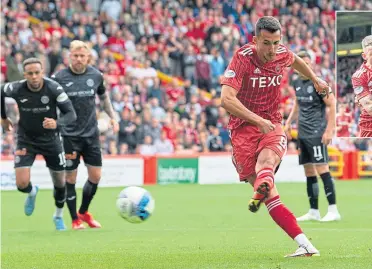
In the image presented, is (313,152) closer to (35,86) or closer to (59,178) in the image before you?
(59,178)

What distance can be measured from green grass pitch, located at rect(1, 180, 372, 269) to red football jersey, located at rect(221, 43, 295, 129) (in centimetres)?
140

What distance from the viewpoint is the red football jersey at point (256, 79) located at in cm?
961

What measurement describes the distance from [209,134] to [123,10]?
494 centimetres

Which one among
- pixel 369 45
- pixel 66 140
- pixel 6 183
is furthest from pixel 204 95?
pixel 369 45

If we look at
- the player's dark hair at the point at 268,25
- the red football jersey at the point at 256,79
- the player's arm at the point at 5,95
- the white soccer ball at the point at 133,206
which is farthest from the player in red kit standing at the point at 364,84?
the player's arm at the point at 5,95

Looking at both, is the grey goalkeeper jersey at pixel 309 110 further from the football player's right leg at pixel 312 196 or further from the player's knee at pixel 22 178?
the player's knee at pixel 22 178

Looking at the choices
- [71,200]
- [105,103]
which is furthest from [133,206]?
[105,103]

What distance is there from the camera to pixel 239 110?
934 centimetres

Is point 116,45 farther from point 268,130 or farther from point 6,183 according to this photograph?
point 268,130

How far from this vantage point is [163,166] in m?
23.4

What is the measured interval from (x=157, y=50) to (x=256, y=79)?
1842 cm

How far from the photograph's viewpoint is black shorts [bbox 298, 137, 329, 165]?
14711mm

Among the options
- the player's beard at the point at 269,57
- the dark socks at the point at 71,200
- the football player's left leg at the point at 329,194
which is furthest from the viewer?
the football player's left leg at the point at 329,194

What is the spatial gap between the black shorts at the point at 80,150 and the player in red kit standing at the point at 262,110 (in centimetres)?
431
